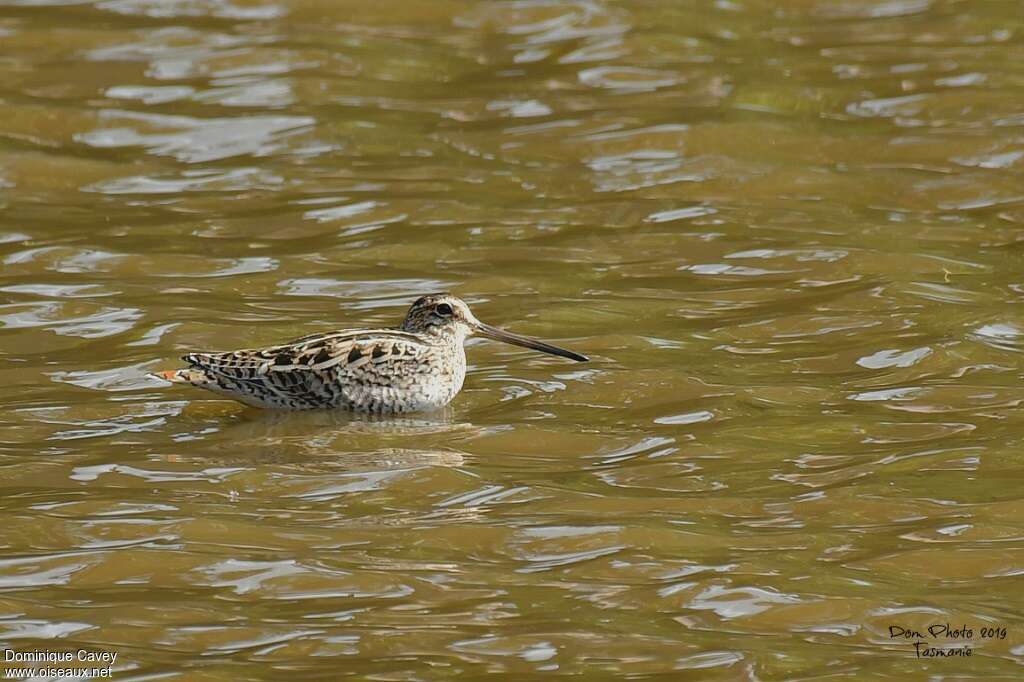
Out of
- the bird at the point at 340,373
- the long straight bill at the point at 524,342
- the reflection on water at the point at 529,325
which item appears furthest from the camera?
the long straight bill at the point at 524,342

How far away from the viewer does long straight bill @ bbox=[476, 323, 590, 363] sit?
1166 centimetres

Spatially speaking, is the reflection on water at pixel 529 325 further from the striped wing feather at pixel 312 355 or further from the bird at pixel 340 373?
the striped wing feather at pixel 312 355

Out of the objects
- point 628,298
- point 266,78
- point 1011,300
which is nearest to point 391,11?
point 266,78

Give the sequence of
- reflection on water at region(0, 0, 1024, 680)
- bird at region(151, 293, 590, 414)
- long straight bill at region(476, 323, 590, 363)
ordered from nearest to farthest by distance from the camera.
→ 1. reflection on water at region(0, 0, 1024, 680)
2. bird at region(151, 293, 590, 414)
3. long straight bill at region(476, 323, 590, 363)

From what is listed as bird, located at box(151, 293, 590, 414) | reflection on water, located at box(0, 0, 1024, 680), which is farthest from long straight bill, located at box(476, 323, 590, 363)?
bird, located at box(151, 293, 590, 414)

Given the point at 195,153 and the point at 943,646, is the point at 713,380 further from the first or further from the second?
the point at 195,153

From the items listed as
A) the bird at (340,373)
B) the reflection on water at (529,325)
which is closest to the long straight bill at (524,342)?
the reflection on water at (529,325)

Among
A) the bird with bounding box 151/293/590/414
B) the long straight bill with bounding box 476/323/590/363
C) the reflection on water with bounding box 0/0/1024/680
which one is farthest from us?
the long straight bill with bounding box 476/323/590/363

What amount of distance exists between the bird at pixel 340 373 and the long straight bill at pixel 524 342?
0.37m

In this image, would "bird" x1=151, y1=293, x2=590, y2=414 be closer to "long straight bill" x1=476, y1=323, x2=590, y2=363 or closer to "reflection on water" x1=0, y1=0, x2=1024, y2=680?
"reflection on water" x1=0, y1=0, x2=1024, y2=680

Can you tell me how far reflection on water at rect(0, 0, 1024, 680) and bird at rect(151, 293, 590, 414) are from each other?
16cm

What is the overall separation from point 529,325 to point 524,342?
0.99m

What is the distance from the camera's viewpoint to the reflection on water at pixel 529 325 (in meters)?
8.17

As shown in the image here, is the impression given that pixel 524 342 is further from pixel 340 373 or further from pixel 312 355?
pixel 312 355
